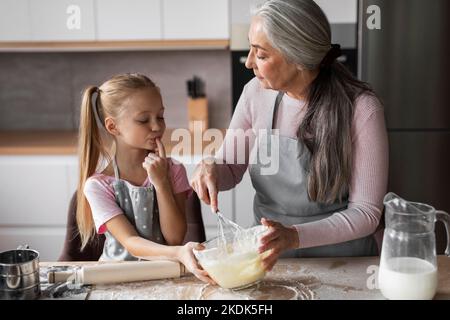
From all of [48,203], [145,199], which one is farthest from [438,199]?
[48,203]

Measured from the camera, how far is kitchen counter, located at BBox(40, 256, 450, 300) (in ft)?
2.86

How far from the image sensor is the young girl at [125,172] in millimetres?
1143

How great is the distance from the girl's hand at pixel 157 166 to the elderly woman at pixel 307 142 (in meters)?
0.08

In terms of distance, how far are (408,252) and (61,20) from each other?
62.1 inches

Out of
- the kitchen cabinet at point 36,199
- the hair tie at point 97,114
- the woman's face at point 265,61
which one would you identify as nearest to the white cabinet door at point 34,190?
the kitchen cabinet at point 36,199

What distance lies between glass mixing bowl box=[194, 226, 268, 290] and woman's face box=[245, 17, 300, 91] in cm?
30

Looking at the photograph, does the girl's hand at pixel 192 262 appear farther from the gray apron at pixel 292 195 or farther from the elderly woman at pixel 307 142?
the gray apron at pixel 292 195

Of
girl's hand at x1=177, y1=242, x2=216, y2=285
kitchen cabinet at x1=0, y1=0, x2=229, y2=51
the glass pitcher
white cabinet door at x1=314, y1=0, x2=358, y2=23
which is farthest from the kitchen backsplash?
the glass pitcher

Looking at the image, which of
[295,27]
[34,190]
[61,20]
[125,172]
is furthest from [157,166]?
[61,20]

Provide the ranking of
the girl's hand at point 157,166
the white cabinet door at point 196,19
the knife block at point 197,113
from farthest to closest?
the knife block at point 197,113
the white cabinet door at point 196,19
the girl's hand at point 157,166

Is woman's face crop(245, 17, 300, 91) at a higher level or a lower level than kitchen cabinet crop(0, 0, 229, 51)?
lower

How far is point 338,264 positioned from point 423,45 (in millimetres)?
1135

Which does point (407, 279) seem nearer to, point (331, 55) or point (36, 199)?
point (331, 55)

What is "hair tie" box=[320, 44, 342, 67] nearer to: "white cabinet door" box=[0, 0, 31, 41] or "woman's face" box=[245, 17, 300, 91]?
"woman's face" box=[245, 17, 300, 91]
